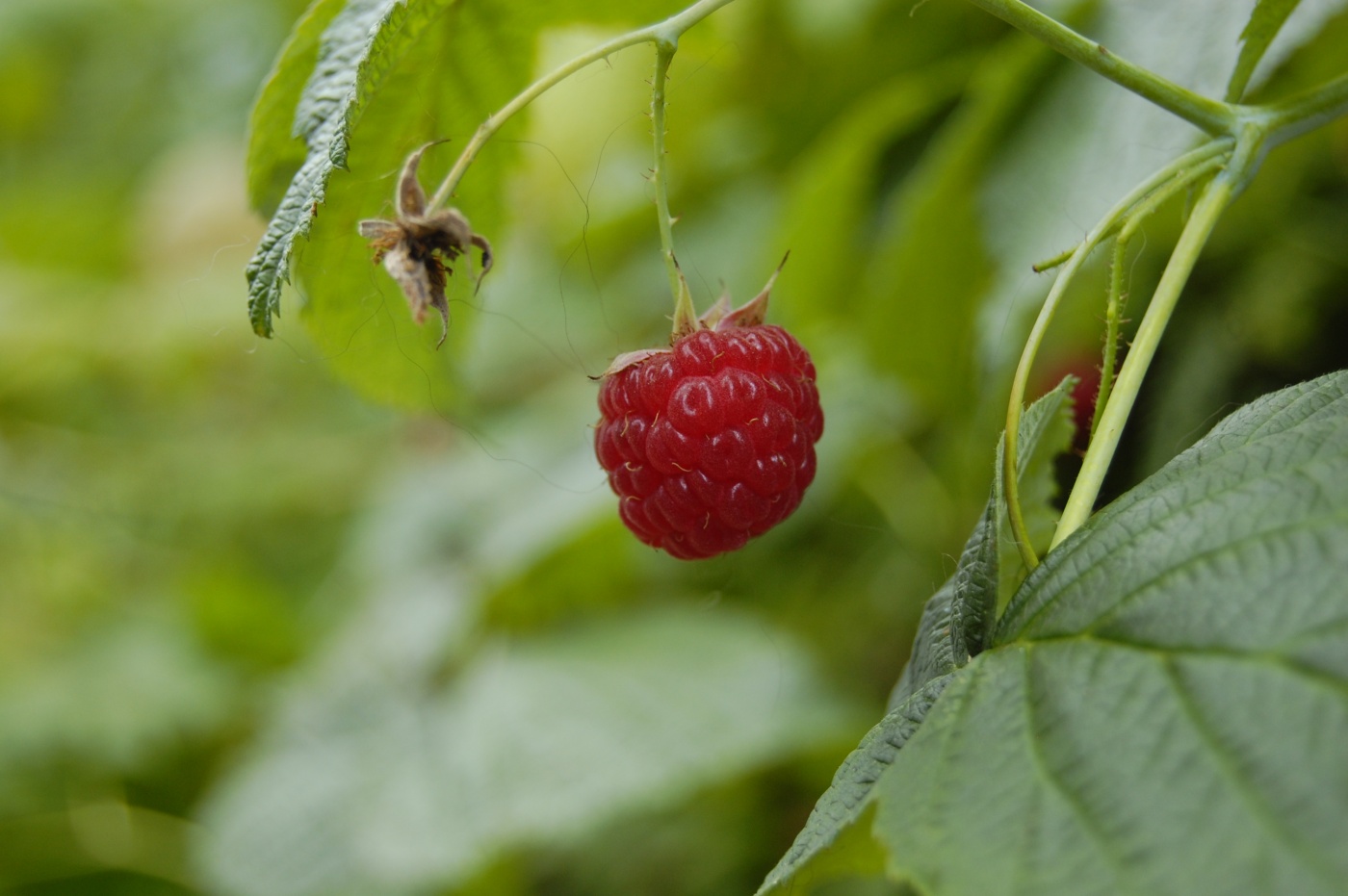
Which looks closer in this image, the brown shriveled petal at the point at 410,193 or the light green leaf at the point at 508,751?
the brown shriveled petal at the point at 410,193

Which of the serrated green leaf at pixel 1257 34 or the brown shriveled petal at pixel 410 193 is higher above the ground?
the brown shriveled petal at pixel 410 193

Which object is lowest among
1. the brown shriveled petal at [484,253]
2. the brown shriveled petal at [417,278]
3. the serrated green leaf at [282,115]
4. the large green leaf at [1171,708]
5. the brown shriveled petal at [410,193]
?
the large green leaf at [1171,708]

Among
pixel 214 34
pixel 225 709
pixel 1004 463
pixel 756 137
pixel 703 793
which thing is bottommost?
pixel 1004 463

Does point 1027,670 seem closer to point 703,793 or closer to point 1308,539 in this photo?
point 1308,539

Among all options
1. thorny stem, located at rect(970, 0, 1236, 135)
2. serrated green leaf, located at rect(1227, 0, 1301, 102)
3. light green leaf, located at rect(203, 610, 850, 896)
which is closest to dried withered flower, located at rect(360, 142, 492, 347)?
thorny stem, located at rect(970, 0, 1236, 135)

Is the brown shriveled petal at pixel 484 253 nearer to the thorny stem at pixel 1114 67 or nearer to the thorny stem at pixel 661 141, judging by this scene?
the thorny stem at pixel 661 141

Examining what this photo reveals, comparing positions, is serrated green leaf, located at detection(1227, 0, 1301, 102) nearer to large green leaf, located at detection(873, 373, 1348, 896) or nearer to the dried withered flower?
large green leaf, located at detection(873, 373, 1348, 896)

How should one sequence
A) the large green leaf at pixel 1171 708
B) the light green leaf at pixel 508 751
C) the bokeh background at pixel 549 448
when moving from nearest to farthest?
the large green leaf at pixel 1171 708 → the bokeh background at pixel 549 448 → the light green leaf at pixel 508 751

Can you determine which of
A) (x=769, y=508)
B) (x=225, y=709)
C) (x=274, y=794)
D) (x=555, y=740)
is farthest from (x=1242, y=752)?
(x=225, y=709)

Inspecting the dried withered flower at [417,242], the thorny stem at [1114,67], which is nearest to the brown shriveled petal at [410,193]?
the dried withered flower at [417,242]
